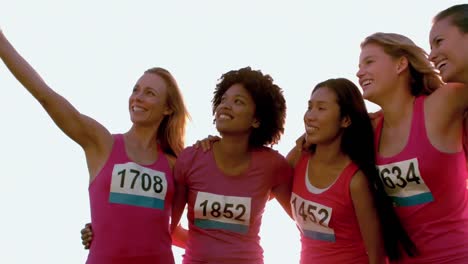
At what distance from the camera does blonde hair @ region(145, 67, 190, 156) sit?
19.6 feet

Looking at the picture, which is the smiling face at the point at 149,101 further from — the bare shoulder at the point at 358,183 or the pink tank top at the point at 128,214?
the bare shoulder at the point at 358,183

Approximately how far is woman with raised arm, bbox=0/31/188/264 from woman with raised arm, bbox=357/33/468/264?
179cm

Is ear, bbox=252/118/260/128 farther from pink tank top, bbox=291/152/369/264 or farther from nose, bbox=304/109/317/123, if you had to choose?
pink tank top, bbox=291/152/369/264

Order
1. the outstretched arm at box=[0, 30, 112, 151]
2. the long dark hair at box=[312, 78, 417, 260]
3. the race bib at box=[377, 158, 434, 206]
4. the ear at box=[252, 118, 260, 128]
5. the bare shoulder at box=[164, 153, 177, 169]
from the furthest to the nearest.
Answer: the ear at box=[252, 118, 260, 128]
the bare shoulder at box=[164, 153, 177, 169]
the outstretched arm at box=[0, 30, 112, 151]
the long dark hair at box=[312, 78, 417, 260]
the race bib at box=[377, 158, 434, 206]

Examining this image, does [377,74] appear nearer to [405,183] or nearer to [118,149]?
[405,183]

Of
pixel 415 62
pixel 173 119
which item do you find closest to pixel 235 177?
pixel 173 119

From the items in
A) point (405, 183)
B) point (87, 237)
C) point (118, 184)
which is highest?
point (118, 184)

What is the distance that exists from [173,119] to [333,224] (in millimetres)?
1753

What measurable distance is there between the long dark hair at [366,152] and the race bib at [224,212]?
94 centimetres

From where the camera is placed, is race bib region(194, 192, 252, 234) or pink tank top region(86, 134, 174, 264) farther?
race bib region(194, 192, 252, 234)

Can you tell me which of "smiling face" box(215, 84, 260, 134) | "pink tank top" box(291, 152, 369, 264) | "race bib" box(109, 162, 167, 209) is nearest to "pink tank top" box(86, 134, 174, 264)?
"race bib" box(109, 162, 167, 209)

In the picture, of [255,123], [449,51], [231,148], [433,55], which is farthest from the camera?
[255,123]

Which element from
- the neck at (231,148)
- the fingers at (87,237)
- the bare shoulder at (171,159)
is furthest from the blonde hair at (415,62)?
the fingers at (87,237)

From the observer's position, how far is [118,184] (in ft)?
17.4
